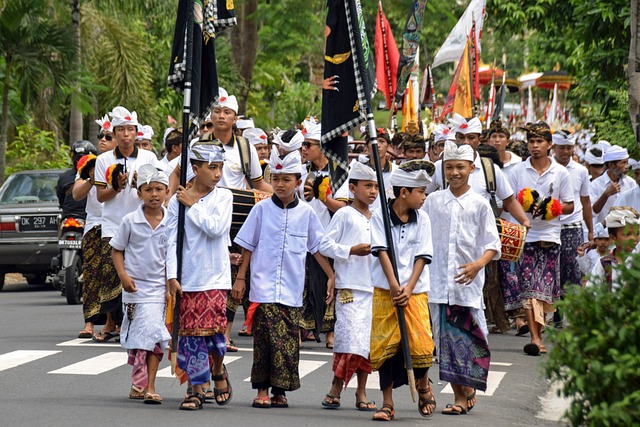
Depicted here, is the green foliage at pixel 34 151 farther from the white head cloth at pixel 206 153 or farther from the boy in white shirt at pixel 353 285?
the boy in white shirt at pixel 353 285

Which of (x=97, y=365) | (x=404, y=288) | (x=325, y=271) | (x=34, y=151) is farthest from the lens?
(x=34, y=151)

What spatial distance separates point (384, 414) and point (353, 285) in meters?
1.06

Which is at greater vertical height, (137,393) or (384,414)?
(137,393)

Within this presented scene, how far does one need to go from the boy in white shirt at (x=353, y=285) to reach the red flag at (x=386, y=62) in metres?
10.8

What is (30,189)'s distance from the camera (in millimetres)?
21562

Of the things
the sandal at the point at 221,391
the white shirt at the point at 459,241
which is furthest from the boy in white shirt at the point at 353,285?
the sandal at the point at 221,391

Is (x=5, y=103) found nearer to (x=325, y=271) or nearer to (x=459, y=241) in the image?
(x=325, y=271)

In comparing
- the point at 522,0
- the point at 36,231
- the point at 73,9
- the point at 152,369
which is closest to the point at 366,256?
the point at 152,369

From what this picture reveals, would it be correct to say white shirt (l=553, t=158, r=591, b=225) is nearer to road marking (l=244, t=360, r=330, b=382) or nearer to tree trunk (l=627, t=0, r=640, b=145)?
tree trunk (l=627, t=0, r=640, b=145)

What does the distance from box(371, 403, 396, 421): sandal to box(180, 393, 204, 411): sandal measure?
1223 mm

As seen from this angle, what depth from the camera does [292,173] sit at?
10117 millimetres

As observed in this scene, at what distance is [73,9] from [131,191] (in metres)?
15.5

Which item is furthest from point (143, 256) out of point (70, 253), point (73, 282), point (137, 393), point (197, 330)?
point (73, 282)

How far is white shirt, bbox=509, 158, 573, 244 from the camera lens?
45.8 feet
